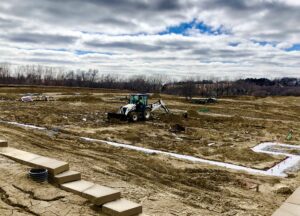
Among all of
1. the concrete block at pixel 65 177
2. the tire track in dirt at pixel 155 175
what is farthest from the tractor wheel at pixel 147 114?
the concrete block at pixel 65 177

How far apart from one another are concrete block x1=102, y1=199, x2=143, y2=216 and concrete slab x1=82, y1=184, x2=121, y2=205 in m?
0.13

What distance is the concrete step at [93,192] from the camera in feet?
20.1

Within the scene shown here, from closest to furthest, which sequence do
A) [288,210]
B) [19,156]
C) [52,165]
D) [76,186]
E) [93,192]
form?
[93,192] → [76,186] → [288,210] → [52,165] → [19,156]

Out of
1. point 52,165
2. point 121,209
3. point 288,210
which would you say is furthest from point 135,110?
point 121,209

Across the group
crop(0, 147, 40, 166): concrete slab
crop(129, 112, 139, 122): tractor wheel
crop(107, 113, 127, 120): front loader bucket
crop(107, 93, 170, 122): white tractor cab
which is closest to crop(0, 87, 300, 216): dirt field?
crop(0, 147, 40, 166): concrete slab

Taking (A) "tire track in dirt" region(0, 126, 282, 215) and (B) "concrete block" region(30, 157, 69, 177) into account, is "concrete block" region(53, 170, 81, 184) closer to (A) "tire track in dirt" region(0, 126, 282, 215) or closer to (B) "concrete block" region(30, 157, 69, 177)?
(B) "concrete block" region(30, 157, 69, 177)

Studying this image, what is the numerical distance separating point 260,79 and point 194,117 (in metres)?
147

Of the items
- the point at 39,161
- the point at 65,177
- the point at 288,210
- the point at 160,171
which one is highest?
the point at 39,161

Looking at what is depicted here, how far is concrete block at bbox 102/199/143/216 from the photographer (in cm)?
571

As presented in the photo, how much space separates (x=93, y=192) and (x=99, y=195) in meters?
0.24

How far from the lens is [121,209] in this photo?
5.78 metres

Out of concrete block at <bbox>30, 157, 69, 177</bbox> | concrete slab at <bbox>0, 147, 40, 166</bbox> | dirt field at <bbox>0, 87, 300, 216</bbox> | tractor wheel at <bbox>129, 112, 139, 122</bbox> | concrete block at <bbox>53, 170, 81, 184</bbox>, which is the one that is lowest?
dirt field at <bbox>0, 87, 300, 216</bbox>

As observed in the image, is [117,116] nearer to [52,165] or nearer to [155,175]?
[155,175]

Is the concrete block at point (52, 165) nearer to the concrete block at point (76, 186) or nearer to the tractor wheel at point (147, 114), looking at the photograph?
the concrete block at point (76, 186)
